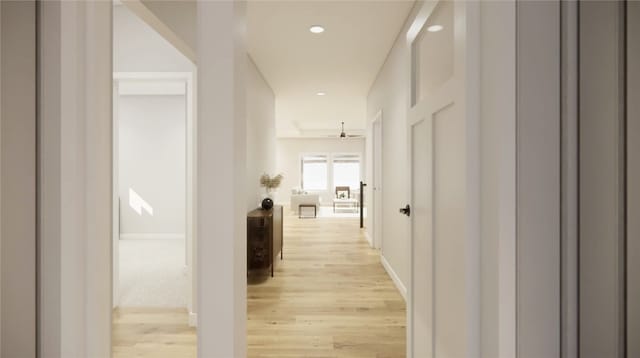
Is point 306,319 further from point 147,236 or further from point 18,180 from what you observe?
point 147,236

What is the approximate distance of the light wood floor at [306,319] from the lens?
2.22 m

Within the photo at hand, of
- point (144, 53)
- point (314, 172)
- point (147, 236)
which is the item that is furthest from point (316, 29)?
point (314, 172)

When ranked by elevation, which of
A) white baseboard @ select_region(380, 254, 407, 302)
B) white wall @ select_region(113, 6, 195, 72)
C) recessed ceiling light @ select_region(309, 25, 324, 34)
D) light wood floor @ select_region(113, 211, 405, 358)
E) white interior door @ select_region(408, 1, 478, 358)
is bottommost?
light wood floor @ select_region(113, 211, 405, 358)

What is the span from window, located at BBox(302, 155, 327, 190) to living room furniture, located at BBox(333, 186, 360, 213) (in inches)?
28.6

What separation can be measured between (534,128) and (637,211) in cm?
27

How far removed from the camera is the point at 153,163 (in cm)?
623

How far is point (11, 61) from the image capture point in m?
0.88

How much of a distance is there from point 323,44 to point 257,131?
4.95ft

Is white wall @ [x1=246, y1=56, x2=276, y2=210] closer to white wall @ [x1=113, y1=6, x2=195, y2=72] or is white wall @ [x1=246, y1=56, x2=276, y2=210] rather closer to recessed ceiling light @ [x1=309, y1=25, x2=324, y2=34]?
recessed ceiling light @ [x1=309, y1=25, x2=324, y2=34]

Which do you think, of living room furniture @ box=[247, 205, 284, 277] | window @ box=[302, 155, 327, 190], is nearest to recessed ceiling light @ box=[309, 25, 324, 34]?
living room furniture @ box=[247, 205, 284, 277]

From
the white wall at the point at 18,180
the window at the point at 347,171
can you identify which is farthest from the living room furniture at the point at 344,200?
the white wall at the point at 18,180

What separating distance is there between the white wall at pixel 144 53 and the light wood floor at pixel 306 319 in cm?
207

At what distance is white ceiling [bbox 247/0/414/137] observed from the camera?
301cm

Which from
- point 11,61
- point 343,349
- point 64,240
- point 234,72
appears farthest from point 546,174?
point 343,349
